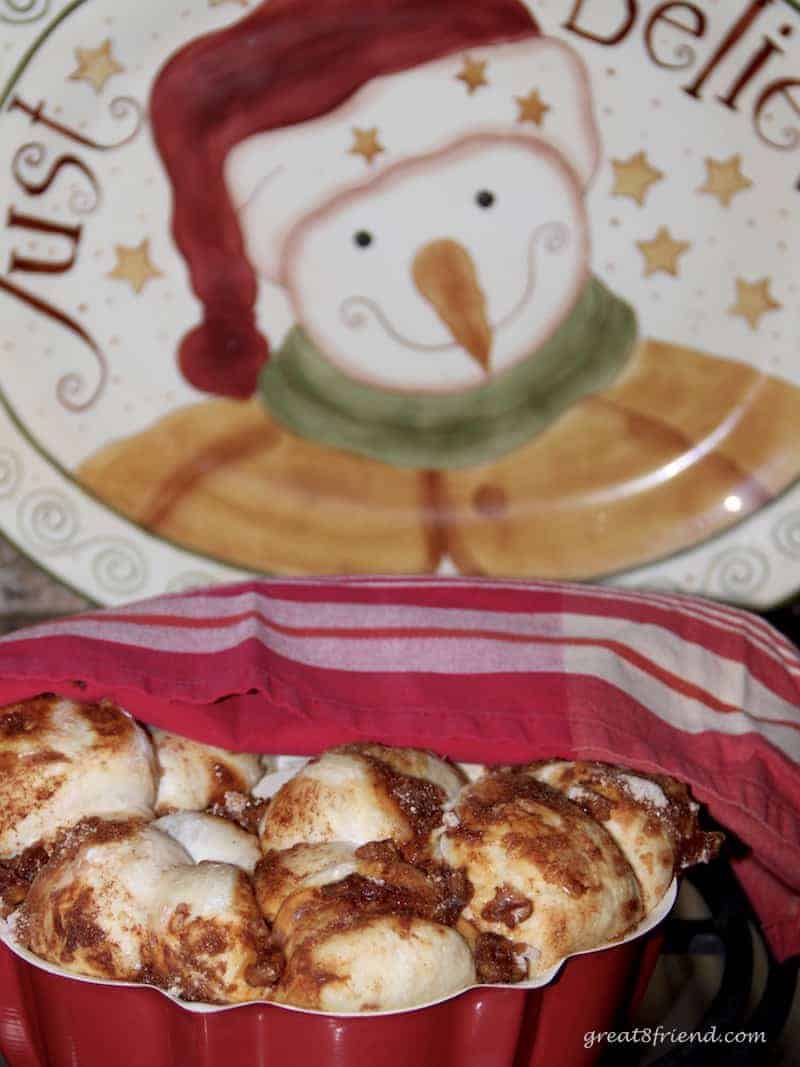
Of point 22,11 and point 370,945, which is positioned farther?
point 22,11

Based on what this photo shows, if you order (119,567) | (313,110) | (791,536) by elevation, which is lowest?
(119,567)

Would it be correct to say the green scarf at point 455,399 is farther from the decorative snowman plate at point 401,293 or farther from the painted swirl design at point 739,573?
the painted swirl design at point 739,573

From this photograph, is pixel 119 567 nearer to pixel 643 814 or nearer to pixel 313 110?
pixel 313 110

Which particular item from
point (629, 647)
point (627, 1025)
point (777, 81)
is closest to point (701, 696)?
point (629, 647)

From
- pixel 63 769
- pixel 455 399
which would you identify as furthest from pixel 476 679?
pixel 455 399

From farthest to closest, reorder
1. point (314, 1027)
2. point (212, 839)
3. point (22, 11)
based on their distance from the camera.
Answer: point (22, 11)
point (212, 839)
point (314, 1027)

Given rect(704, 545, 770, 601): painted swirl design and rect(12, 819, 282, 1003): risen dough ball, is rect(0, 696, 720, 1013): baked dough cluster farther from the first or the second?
rect(704, 545, 770, 601): painted swirl design
